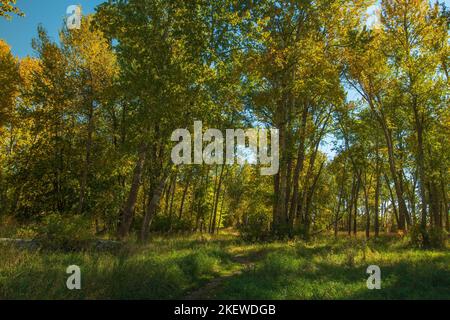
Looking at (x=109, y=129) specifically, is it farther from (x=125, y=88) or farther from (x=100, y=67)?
(x=125, y=88)

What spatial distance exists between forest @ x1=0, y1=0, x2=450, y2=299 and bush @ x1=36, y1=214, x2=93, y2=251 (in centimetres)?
5

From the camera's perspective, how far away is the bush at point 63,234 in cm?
1163

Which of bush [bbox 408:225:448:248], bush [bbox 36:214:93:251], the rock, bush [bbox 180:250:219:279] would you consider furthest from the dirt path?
bush [bbox 408:225:448:248]

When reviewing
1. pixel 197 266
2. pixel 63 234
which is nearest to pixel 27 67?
pixel 63 234

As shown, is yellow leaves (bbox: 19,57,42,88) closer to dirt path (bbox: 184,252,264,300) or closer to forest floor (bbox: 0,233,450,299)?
forest floor (bbox: 0,233,450,299)

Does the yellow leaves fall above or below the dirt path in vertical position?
above

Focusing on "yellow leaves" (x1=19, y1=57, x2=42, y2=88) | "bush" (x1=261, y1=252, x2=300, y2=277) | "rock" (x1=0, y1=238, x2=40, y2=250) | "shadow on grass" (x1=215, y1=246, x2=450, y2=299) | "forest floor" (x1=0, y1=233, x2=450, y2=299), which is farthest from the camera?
"yellow leaves" (x1=19, y1=57, x2=42, y2=88)

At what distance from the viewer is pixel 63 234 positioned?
1177 centimetres

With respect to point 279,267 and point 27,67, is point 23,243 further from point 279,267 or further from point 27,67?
point 27,67

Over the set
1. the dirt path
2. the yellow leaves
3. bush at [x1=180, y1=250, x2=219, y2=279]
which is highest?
the yellow leaves

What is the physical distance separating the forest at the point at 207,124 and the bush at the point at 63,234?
5 centimetres

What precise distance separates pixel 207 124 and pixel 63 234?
859cm

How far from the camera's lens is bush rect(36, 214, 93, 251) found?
11633mm
